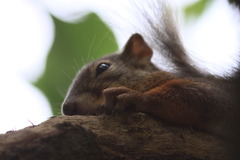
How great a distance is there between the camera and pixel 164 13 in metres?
2.81

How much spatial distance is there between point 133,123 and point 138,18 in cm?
129

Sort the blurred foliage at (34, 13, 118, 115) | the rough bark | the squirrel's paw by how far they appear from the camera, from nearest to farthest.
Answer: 1. the rough bark
2. the squirrel's paw
3. the blurred foliage at (34, 13, 118, 115)

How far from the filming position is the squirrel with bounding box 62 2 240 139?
200 centimetres

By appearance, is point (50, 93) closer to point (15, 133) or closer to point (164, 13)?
point (164, 13)

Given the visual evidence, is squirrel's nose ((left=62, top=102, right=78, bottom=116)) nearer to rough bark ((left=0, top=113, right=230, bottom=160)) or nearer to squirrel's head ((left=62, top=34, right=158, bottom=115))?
squirrel's head ((left=62, top=34, right=158, bottom=115))

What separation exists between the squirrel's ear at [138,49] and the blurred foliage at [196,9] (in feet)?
1.33

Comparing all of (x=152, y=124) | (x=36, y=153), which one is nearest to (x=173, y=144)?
(x=152, y=124)

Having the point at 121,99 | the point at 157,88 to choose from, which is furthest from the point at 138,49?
the point at 121,99

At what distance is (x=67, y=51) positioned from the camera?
9.51 ft

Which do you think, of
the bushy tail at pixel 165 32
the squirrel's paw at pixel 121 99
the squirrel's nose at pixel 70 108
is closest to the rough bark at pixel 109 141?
the squirrel's paw at pixel 121 99

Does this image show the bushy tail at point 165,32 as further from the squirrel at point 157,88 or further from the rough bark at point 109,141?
the rough bark at point 109,141

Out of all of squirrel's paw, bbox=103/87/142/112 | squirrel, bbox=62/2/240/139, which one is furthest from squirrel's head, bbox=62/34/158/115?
squirrel's paw, bbox=103/87/142/112

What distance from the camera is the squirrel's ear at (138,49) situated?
9.67 ft

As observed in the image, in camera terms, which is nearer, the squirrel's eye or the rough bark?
the rough bark
